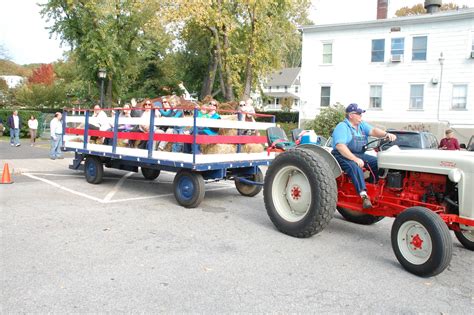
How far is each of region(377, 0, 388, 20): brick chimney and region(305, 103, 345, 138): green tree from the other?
25.0 ft

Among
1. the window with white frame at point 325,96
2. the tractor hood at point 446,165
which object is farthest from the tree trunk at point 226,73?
the tractor hood at point 446,165

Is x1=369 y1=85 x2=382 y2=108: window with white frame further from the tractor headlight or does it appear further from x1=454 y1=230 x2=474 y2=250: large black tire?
the tractor headlight

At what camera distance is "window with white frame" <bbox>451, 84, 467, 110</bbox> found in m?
23.3

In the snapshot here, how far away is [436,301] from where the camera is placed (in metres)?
3.68

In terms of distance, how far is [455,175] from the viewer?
165 inches

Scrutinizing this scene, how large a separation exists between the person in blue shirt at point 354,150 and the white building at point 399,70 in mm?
20727

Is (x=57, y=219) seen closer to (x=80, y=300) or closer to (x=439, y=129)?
(x=80, y=300)

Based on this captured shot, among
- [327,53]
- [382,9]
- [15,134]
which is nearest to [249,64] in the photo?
[327,53]

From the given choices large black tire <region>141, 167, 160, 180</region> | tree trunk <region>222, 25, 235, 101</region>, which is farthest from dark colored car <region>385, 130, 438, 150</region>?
tree trunk <region>222, 25, 235, 101</region>

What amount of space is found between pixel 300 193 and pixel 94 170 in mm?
5576

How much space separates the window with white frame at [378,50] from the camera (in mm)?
25609

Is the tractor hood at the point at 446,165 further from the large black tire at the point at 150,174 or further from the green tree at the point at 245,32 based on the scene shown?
the green tree at the point at 245,32

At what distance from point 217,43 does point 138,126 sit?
17.2m

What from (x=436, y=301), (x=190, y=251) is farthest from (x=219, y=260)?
(x=436, y=301)
